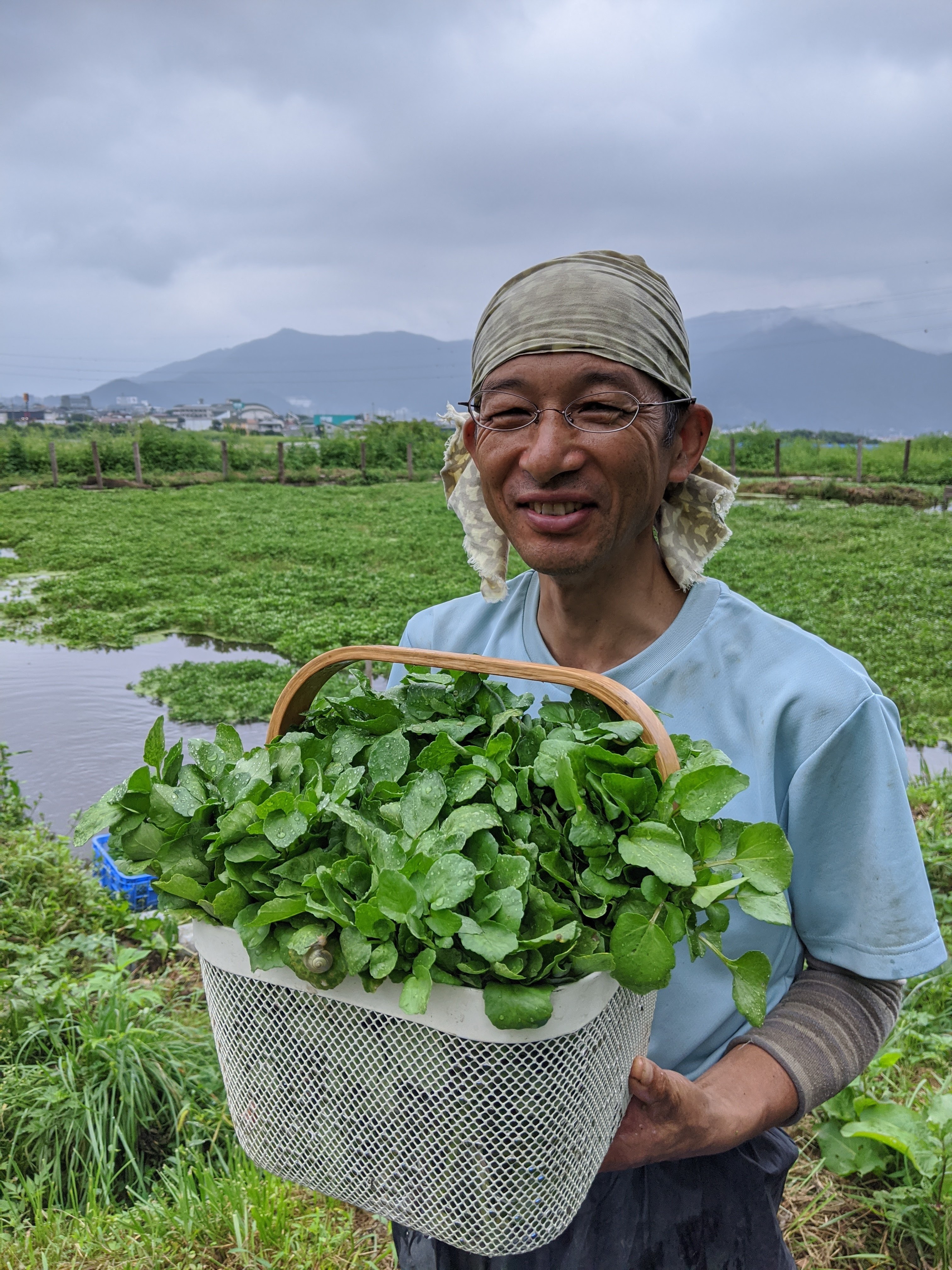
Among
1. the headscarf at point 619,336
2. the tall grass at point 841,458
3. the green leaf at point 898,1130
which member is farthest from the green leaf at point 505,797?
the tall grass at point 841,458

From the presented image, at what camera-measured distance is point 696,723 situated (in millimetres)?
1279

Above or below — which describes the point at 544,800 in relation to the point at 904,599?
above

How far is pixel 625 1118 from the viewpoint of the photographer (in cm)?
100

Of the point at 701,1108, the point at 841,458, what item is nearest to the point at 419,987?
the point at 701,1108

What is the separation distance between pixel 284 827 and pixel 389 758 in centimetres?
15

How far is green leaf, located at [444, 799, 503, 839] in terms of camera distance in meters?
0.83

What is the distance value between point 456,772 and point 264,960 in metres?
0.25

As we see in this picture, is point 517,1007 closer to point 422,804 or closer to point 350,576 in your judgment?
point 422,804

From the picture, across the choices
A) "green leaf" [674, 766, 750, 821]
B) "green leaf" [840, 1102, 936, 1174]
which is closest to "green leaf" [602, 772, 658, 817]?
"green leaf" [674, 766, 750, 821]

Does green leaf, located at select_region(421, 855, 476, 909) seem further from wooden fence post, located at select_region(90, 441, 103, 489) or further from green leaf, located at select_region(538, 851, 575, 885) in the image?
wooden fence post, located at select_region(90, 441, 103, 489)

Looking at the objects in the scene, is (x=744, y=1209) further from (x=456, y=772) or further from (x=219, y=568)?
(x=219, y=568)

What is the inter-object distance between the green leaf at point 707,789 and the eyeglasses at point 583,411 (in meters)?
0.56

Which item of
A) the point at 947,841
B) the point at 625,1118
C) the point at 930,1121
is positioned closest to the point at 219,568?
the point at 947,841

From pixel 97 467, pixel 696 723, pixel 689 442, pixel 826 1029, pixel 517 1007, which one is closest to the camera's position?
pixel 517 1007
